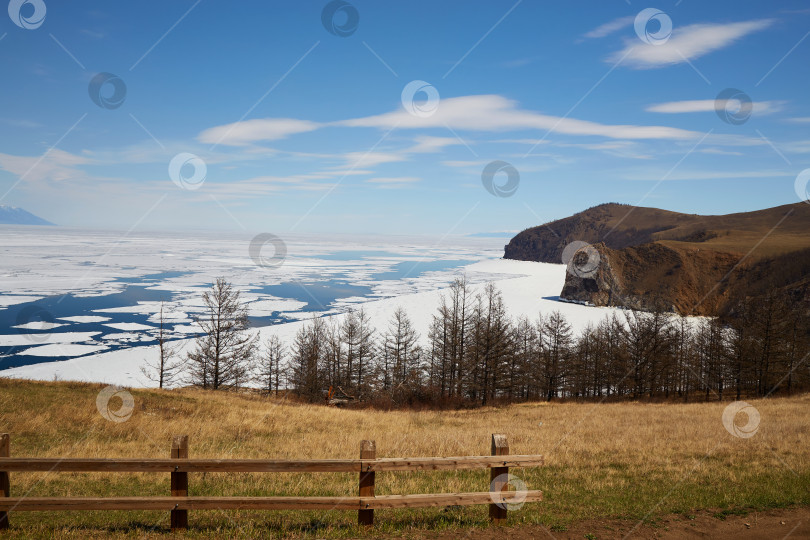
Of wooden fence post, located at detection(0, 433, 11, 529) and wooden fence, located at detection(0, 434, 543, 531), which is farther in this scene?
wooden fence post, located at detection(0, 433, 11, 529)

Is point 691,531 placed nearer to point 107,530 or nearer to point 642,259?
point 107,530

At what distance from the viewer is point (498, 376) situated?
159ft

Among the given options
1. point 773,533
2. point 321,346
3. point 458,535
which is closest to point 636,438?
point 773,533

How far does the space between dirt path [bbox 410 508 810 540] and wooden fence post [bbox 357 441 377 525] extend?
1.04 meters

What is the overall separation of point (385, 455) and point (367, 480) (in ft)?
19.8

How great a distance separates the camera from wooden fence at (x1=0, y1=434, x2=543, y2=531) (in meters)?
6.41

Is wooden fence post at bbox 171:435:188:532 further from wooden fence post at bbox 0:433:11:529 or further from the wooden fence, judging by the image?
wooden fence post at bbox 0:433:11:529

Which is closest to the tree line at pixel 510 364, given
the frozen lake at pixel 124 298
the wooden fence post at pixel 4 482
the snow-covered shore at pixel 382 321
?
the snow-covered shore at pixel 382 321

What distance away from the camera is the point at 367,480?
682 cm

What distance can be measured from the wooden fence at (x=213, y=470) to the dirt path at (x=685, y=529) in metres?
0.60

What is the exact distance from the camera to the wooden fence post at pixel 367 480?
674cm

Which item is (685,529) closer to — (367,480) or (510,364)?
(367,480)

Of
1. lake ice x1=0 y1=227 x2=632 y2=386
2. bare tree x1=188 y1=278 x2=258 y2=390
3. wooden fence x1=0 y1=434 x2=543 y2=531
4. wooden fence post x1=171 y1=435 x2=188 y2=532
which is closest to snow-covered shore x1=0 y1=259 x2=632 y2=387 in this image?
lake ice x1=0 y1=227 x2=632 y2=386

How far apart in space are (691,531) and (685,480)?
3185mm
